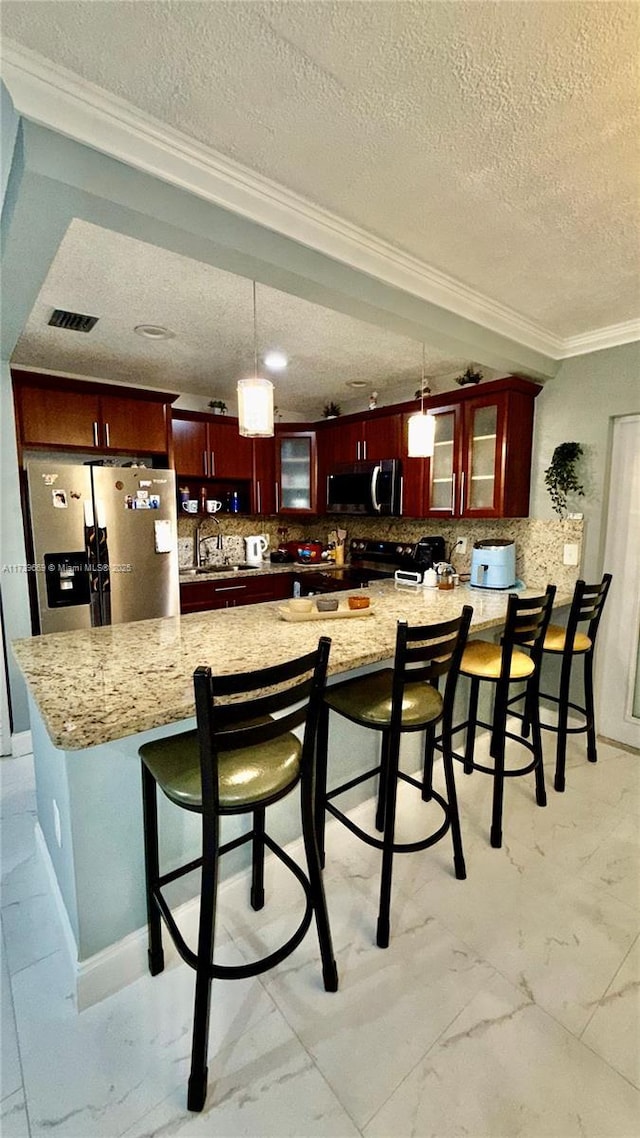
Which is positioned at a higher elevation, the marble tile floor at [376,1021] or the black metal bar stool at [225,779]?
the black metal bar stool at [225,779]

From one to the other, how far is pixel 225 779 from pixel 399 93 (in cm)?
180

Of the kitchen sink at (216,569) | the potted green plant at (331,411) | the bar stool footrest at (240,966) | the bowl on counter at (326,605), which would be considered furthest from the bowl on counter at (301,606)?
the potted green plant at (331,411)

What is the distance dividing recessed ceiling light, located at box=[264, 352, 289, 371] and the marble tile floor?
2.86 meters

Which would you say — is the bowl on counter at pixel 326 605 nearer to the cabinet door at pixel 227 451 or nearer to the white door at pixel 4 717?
the white door at pixel 4 717

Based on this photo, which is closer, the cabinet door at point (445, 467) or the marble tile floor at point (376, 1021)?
the marble tile floor at point (376, 1021)

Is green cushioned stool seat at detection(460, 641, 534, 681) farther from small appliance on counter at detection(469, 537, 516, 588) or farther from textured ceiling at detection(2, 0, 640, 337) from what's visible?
textured ceiling at detection(2, 0, 640, 337)

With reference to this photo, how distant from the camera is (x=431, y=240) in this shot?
183cm

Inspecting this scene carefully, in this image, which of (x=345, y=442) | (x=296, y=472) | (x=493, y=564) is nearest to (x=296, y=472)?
(x=296, y=472)

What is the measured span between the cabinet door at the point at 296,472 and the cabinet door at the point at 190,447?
74 cm

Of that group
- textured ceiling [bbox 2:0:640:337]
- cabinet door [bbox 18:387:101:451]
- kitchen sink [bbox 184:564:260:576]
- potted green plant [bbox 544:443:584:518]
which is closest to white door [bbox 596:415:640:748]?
potted green plant [bbox 544:443:584:518]

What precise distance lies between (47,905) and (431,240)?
9.59 ft

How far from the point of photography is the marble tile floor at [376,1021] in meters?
1.17

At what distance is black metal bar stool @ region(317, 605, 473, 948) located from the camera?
1.49 meters

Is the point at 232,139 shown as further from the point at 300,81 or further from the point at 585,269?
the point at 585,269
